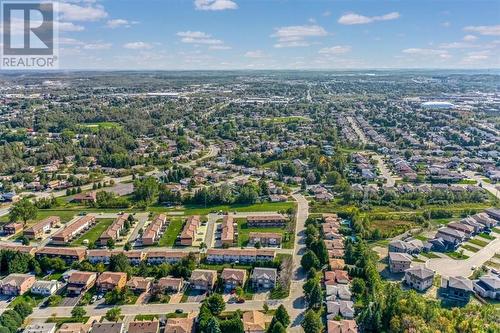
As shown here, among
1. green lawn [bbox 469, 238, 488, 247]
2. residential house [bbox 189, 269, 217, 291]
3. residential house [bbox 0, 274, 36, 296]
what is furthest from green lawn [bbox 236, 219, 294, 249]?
residential house [bbox 0, 274, 36, 296]

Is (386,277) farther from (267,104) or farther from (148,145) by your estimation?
(267,104)

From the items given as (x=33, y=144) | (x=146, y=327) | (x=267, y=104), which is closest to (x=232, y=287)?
(x=146, y=327)

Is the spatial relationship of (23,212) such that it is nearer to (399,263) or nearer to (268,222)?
(268,222)

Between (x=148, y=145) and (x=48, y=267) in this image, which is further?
(x=148, y=145)

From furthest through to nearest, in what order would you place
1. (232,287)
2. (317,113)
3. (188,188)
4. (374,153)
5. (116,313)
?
(317,113), (374,153), (188,188), (232,287), (116,313)

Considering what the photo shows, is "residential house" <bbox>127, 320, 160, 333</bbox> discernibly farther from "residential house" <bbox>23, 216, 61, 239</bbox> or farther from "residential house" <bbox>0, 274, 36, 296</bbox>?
"residential house" <bbox>23, 216, 61, 239</bbox>
